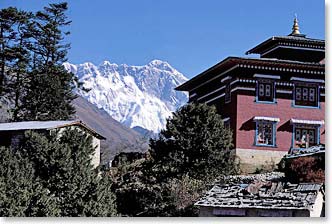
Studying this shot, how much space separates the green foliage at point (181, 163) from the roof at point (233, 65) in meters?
0.40

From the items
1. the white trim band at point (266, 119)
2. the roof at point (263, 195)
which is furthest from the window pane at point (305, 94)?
the roof at point (263, 195)

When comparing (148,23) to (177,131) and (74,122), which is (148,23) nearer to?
(74,122)

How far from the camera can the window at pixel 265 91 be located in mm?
5508

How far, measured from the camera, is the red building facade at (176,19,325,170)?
16.6 ft

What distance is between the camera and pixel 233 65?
17.4ft

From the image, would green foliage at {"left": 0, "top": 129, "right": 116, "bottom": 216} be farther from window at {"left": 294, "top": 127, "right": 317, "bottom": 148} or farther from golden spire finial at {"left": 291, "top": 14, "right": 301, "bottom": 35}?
golden spire finial at {"left": 291, "top": 14, "right": 301, "bottom": 35}

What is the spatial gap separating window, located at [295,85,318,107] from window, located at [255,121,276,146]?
9.9 inches

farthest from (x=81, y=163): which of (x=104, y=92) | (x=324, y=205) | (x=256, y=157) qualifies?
(x=324, y=205)

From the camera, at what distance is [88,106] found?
506 centimetres

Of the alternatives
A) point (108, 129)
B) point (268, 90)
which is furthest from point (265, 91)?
point (108, 129)

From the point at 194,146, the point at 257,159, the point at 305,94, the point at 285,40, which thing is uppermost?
the point at 285,40

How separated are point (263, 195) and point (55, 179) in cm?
142

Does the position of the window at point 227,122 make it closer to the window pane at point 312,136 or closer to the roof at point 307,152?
the roof at point 307,152

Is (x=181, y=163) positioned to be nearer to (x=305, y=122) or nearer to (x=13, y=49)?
(x=305, y=122)
